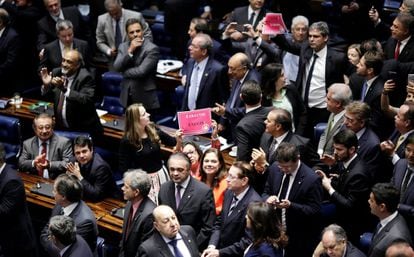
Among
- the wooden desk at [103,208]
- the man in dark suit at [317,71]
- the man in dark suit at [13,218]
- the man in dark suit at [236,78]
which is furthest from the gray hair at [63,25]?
the man in dark suit at [317,71]

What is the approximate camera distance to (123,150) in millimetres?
6812

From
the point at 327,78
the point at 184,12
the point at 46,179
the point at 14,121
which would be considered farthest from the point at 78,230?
the point at 184,12

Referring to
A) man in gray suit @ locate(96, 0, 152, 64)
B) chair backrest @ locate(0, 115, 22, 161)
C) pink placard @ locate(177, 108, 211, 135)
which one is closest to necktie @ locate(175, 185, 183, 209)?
pink placard @ locate(177, 108, 211, 135)

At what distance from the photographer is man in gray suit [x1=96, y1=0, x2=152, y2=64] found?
357 inches

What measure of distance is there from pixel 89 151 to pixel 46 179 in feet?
2.67

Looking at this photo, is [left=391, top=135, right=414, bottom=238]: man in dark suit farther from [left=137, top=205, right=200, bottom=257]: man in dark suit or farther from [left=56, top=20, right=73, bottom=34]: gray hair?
[left=56, top=20, right=73, bottom=34]: gray hair

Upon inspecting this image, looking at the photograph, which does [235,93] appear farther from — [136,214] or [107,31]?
[107,31]

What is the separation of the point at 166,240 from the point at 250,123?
1582 millimetres

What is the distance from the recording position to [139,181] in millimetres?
5879

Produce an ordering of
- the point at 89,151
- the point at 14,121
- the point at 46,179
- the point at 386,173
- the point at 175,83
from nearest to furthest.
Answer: the point at 386,173 → the point at 89,151 → the point at 46,179 → the point at 14,121 → the point at 175,83

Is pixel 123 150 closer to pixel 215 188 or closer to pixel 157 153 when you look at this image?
pixel 157 153

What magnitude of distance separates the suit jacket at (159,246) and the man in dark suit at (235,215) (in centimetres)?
21

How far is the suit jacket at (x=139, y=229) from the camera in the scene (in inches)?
231

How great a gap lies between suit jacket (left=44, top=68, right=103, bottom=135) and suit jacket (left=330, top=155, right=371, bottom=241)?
2.81 m
